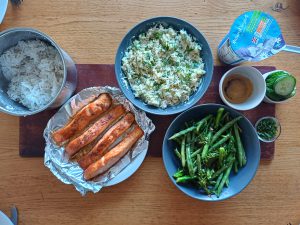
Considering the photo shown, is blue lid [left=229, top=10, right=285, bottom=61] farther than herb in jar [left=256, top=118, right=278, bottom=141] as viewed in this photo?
No

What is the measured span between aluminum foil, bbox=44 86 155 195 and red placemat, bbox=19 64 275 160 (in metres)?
0.05

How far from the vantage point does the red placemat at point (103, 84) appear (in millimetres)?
Answer: 1276

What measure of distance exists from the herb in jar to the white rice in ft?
2.35

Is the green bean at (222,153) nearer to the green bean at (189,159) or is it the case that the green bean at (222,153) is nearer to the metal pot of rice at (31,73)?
the green bean at (189,159)

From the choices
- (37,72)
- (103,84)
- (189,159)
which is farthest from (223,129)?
(37,72)

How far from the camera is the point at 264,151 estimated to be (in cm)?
129

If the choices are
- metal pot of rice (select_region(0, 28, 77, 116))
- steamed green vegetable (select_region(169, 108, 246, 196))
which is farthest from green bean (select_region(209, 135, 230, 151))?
metal pot of rice (select_region(0, 28, 77, 116))

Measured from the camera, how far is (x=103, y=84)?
1.27 meters

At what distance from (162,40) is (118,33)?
0.19 metres

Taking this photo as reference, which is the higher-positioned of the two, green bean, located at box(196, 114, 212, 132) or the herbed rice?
the herbed rice

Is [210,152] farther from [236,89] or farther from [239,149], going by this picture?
[236,89]

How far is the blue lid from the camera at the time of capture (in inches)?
44.7

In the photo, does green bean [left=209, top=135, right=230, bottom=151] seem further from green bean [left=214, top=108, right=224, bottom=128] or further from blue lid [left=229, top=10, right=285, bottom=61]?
blue lid [left=229, top=10, right=285, bottom=61]

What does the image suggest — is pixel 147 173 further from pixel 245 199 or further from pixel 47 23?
pixel 47 23
